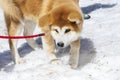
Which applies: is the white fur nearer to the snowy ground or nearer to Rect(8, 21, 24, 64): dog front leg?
the snowy ground

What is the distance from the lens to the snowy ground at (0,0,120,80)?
475 centimetres

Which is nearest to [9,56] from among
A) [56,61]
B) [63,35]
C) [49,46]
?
[49,46]

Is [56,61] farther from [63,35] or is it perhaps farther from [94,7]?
[94,7]

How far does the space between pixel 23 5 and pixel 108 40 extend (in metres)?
1.66

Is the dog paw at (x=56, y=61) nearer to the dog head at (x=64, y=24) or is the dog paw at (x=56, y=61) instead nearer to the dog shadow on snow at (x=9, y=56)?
the dog head at (x=64, y=24)

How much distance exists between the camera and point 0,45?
6848 millimetres

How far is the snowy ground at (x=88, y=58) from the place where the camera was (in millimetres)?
4754

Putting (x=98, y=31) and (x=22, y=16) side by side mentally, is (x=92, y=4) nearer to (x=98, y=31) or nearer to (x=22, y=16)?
(x=98, y=31)

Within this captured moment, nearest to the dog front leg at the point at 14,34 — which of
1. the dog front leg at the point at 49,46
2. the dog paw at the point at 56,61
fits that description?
the dog front leg at the point at 49,46

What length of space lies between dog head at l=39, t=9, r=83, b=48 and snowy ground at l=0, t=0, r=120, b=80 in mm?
437

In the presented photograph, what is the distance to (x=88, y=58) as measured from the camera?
5699mm

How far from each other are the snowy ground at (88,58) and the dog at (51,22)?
221mm

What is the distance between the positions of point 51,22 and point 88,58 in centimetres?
113

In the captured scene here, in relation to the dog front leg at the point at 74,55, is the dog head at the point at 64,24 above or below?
above
